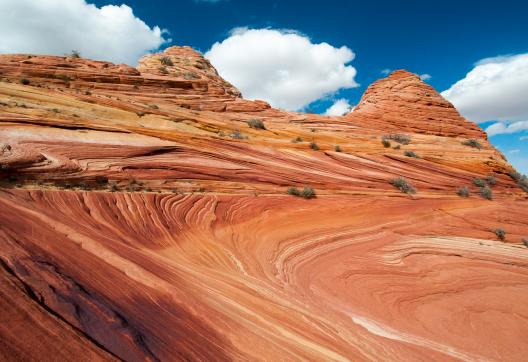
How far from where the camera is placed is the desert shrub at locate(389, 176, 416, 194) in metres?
15.3

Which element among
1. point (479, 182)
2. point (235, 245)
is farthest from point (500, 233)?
point (235, 245)

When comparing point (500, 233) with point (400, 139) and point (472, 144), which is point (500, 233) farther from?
point (472, 144)

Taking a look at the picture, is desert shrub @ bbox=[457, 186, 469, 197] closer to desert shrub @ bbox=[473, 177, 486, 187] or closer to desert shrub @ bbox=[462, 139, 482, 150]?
desert shrub @ bbox=[473, 177, 486, 187]

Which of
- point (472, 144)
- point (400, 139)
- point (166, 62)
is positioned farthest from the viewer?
point (166, 62)

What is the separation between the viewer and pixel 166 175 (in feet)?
36.2

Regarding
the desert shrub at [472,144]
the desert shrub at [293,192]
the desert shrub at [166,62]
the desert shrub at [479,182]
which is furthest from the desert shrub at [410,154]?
the desert shrub at [166,62]

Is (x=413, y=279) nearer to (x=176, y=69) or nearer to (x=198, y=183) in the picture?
(x=198, y=183)

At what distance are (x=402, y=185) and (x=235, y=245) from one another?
10924mm

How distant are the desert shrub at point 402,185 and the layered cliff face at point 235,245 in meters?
0.35

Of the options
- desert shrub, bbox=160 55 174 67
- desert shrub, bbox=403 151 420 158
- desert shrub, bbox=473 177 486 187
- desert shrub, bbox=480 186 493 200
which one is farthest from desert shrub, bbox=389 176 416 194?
desert shrub, bbox=160 55 174 67

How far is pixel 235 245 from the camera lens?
8258mm

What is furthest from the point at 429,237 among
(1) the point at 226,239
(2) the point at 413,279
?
(1) the point at 226,239

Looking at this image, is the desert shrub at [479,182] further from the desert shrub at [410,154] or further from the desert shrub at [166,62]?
the desert shrub at [166,62]

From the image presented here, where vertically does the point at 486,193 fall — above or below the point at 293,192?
above
